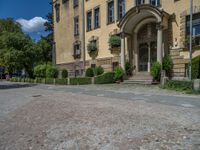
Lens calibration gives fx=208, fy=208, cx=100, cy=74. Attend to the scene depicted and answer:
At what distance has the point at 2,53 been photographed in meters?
29.6

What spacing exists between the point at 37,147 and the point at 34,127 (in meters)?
1.49

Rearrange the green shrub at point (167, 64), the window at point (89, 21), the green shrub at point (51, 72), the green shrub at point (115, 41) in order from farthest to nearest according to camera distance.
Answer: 1. the window at point (89, 21)
2. the green shrub at point (51, 72)
3. the green shrub at point (115, 41)
4. the green shrub at point (167, 64)

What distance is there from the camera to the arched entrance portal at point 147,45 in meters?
18.6

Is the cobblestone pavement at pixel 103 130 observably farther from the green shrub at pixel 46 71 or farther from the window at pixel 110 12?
the green shrub at pixel 46 71

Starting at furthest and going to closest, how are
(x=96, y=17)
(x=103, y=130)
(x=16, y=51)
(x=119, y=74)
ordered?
(x=16, y=51), (x=96, y=17), (x=119, y=74), (x=103, y=130)

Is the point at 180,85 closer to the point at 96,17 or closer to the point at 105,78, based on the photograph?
the point at 105,78

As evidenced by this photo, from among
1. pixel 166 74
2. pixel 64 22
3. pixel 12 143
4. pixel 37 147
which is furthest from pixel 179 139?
pixel 64 22

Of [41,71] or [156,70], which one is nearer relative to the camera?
[156,70]

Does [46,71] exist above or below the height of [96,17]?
below

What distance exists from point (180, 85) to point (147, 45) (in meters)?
7.47

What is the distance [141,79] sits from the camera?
1756 centimetres

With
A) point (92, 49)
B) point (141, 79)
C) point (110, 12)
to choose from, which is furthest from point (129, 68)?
point (110, 12)

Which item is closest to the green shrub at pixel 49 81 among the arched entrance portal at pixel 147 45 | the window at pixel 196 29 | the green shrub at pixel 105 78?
the green shrub at pixel 105 78

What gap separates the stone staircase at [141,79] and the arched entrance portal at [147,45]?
90 cm
